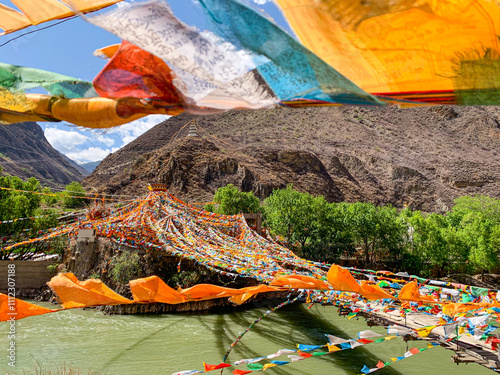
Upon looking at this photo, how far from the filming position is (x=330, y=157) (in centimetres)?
5362

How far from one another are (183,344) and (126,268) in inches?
156

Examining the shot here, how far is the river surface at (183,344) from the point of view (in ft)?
28.2

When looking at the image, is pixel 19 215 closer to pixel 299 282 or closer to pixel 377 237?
pixel 299 282

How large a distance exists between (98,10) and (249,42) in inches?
23.8

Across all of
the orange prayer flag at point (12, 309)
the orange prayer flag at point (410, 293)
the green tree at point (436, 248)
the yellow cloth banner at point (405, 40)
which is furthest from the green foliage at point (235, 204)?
the yellow cloth banner at point (405, 40)

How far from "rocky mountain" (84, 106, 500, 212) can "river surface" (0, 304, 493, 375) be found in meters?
28.8

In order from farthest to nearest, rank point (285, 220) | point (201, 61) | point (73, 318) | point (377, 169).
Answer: point (377, 169) < point (285, 220) < point (73, 318) < point (201, 61)

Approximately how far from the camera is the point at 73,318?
1213 centimetres

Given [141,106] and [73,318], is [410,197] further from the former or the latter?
[141,106]

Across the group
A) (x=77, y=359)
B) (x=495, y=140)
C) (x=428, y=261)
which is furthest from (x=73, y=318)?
Result: (x=495, y=140)

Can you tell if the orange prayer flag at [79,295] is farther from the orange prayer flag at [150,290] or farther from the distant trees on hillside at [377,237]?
the distant trees on hillside at [377,237]

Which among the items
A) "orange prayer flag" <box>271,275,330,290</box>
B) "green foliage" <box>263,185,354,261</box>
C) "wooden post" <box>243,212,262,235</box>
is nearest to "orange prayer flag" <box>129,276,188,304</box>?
"orange prayer flag" <box>271,275,330,290</box>

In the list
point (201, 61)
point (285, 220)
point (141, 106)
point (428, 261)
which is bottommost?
point (428, 261)

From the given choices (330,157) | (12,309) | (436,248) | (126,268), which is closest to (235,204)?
(436,248)
